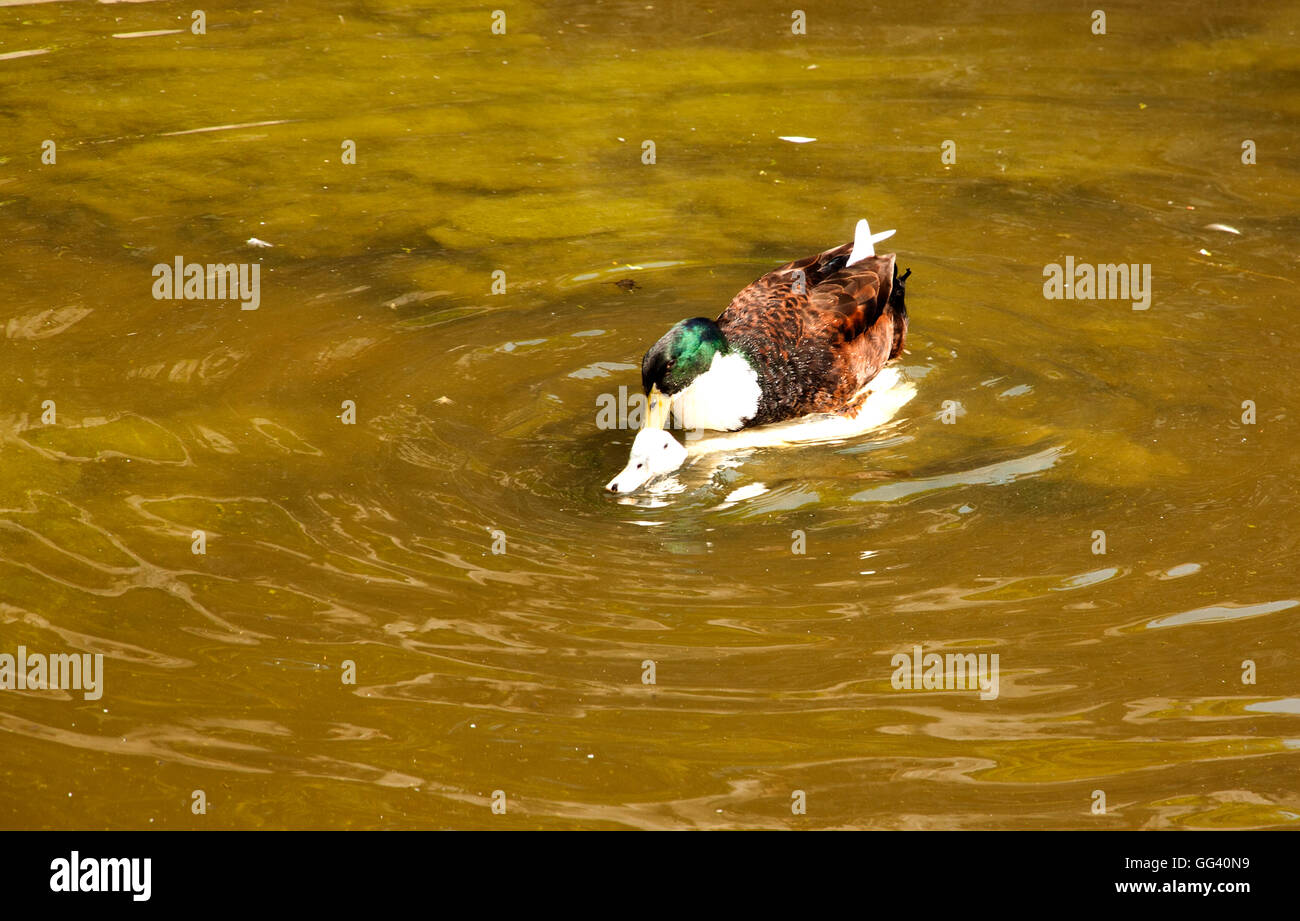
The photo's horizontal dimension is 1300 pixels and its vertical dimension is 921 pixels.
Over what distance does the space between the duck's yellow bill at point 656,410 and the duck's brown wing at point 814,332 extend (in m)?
0.50

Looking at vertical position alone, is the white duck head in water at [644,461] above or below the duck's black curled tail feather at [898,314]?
below

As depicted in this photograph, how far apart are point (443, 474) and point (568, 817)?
2116 mm

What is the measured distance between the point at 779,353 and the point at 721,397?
38 centimetres

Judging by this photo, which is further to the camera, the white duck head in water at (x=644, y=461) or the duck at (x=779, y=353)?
the duck at (x=779, y=353)

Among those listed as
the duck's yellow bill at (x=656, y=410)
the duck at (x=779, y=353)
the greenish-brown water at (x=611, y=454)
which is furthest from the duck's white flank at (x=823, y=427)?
the duck's yellow bill at (x=656, y=410)

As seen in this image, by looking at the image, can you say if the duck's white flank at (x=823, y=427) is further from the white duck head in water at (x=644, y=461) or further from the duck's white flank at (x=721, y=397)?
the white duck head in water at (x=644, y=461)

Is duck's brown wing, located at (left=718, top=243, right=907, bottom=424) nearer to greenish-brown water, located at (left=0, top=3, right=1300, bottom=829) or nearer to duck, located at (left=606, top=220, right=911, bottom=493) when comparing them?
duck, located at (left=606, top=220, right=911, bottom=493)

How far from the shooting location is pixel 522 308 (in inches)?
309

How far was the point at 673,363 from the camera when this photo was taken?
6344 millimetres

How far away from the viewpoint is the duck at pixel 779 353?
634cm

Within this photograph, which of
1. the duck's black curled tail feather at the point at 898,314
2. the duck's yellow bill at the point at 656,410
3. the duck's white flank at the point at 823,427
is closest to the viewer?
the duck's yellow bill at the point at 656,410

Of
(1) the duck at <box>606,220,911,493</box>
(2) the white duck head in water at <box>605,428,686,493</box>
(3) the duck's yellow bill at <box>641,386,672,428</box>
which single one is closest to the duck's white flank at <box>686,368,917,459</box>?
(1) the duck at <box>606,220,911,493</box>

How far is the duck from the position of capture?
634 cm

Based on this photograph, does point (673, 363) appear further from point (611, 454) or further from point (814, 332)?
point (814, 332)
